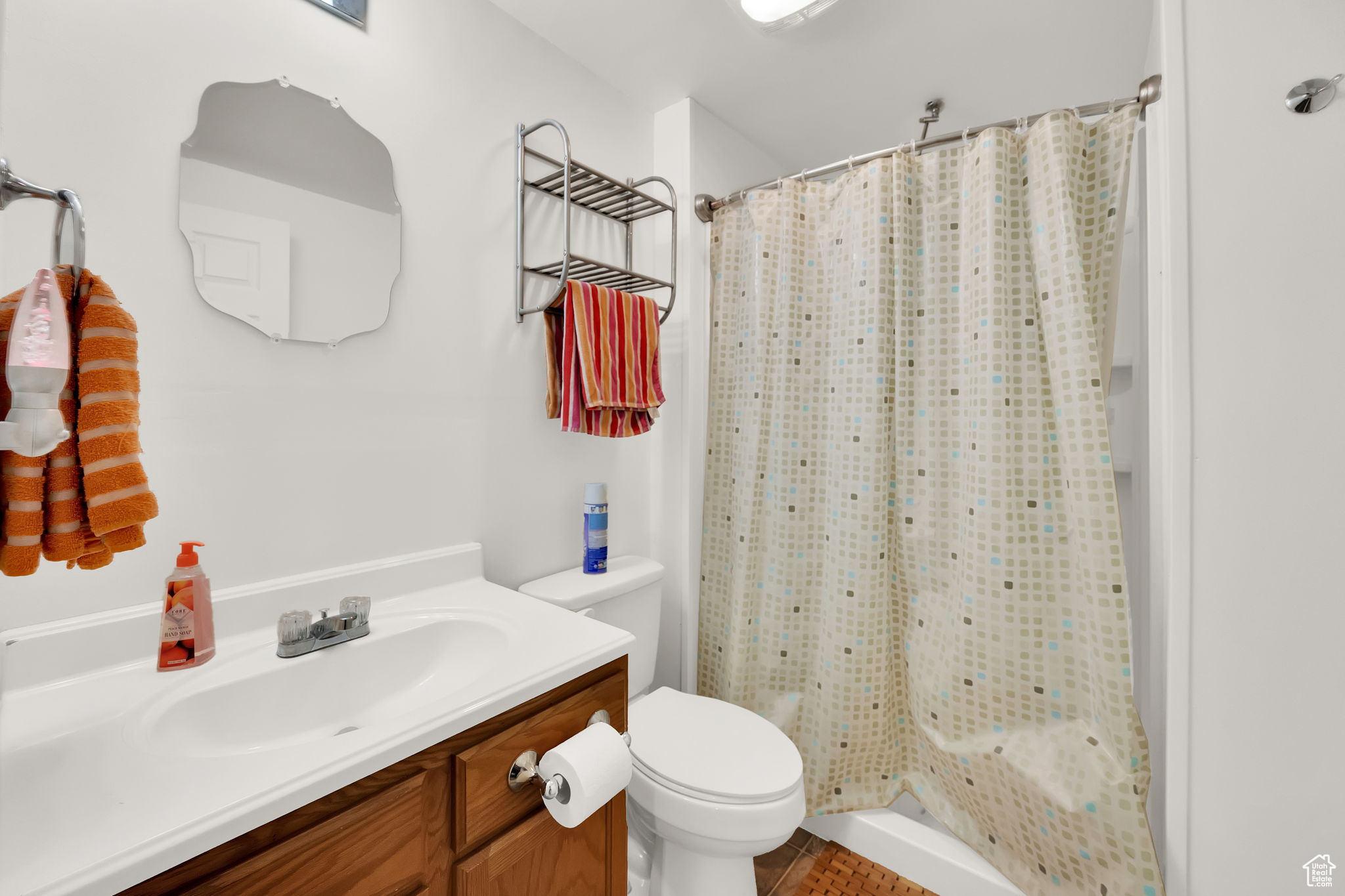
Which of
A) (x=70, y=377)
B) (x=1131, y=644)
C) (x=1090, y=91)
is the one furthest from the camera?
(x=1090, y=91)

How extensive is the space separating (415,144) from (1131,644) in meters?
1.94

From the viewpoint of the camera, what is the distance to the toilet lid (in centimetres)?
110

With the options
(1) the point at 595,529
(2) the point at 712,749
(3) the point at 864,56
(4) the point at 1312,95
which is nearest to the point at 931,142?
(3) the point at 864,56

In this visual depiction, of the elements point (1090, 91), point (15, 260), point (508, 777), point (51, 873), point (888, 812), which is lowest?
point (888, 812)

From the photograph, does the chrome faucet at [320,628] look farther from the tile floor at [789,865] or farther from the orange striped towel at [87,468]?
the tile floor at [789,865]

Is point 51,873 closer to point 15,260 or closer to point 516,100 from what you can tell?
point 15,260

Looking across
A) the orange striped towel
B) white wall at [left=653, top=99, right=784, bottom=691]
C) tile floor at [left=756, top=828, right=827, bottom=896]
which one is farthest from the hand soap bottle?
tile floor at [left=756, top=828, right=827, bottom=896]

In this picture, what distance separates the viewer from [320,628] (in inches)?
36.3

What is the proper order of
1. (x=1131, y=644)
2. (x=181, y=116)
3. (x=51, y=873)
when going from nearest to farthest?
(x=51, y=873) → (x=181, y=116) → (x=1131, y=644)

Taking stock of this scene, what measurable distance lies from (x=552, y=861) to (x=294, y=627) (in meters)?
0.56

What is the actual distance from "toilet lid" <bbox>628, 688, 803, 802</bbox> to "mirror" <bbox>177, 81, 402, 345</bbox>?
3.54 feet

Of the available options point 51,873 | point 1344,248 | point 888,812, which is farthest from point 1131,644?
point 51,873

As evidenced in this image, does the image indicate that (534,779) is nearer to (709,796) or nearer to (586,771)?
(586,771)

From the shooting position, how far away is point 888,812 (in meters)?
1.47
